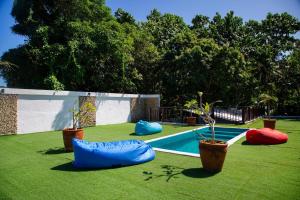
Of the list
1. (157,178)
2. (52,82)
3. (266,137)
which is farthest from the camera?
(52,82)

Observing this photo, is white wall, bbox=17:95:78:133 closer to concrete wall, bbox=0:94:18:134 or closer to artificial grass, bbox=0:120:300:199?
concrete wall, bbox=0:94:18:134

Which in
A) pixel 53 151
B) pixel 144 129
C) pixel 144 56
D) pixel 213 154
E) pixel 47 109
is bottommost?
pixel 53 151

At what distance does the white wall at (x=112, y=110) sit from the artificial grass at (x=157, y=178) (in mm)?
7830

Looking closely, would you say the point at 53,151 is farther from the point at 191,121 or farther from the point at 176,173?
the point at 191,121

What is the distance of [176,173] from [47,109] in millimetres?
8896

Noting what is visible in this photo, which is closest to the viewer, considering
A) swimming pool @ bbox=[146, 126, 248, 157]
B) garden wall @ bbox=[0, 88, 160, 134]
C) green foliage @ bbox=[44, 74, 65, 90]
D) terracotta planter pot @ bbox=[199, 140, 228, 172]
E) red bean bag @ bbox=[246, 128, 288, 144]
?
terracotta planter pot @ bbox=[199, 140, 228, 172]

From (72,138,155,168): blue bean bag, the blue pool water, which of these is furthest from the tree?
(72,138,155,168): blue bean bag

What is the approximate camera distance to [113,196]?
3.94 meters

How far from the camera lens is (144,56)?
20.7 m

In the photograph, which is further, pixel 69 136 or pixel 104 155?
pixel 69 136

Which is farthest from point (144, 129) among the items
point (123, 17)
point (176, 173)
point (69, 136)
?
point (123, 17)

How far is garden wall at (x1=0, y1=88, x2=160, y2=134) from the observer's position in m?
10.4

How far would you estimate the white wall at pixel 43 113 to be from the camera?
10930 mm

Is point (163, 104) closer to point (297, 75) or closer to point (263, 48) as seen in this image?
point (263, 48)
